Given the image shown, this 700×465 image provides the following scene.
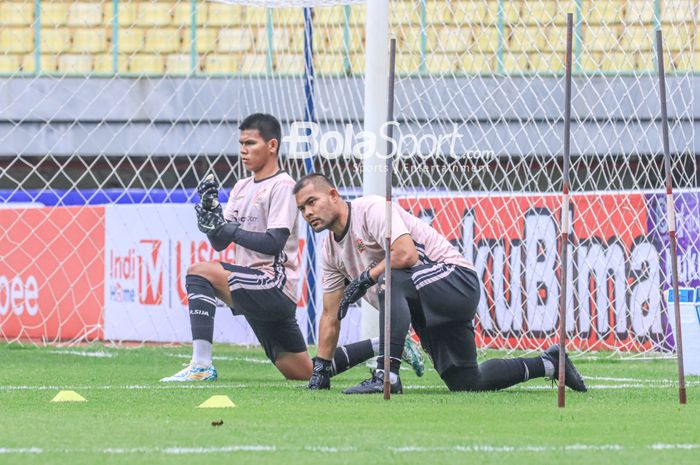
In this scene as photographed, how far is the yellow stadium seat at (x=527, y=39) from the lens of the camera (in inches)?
598

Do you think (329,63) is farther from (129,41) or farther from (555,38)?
(129,41)

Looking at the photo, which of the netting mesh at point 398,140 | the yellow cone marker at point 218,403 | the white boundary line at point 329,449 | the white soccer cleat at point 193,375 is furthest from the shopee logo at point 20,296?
the white boundary line at point 329,449

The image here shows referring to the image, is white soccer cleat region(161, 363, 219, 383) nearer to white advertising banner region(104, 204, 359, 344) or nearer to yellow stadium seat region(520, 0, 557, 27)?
white advertising banner region(104, 204, 359, 344)

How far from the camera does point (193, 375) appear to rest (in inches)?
331

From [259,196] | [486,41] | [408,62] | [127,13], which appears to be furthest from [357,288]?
[127,13]

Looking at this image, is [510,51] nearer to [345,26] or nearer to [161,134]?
[345,26]

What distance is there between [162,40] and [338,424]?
1315 centimetres

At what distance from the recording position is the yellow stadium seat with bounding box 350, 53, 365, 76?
53.0 feet

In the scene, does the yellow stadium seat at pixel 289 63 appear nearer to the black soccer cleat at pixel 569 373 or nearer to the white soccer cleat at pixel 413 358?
the white soccer cleat at pixel 413 358

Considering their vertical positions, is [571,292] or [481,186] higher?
[481,186]

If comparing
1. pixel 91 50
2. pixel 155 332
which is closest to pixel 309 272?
pixel 155 332

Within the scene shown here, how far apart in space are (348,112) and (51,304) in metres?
4.17

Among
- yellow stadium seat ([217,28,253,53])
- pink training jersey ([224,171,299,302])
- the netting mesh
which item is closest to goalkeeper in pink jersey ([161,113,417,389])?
pink training jersey ([224,171,299,302])

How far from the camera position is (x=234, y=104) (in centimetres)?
1758
